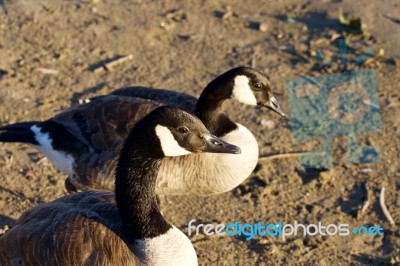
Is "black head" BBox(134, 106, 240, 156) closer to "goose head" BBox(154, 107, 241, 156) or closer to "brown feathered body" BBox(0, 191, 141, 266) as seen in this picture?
"goose head" BBox(154, 107, 241, 156)

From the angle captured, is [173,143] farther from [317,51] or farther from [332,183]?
[317,51]

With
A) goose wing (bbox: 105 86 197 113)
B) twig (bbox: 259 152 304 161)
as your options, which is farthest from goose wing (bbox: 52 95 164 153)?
twig (bbox: 259 152 304 161)

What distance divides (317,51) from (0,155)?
4.06 meters

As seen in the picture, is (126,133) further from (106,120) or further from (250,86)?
(250,86)

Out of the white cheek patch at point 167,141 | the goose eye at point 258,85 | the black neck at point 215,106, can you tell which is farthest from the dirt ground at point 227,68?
the white cheek patch at point 167,141

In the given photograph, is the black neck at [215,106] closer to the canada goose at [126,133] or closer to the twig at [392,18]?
the canada goose at [126,133]

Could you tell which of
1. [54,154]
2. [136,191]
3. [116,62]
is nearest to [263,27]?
[116,62]

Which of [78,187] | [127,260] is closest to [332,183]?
[78,187]

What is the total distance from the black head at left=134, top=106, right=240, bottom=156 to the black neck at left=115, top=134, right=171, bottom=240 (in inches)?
3.8

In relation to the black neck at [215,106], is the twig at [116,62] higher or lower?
lower

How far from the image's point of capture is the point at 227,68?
779 centimetres
